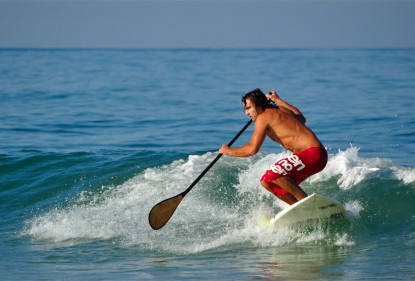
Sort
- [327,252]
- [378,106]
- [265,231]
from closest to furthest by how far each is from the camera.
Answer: [327,252] < [265,231] < [378,106]

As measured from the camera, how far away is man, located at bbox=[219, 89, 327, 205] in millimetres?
7637

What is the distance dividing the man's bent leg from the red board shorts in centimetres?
4

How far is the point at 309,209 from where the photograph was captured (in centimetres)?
792

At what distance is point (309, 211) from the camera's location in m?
7.95

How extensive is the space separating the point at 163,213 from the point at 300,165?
164 cm

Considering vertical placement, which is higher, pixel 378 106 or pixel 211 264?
pixel 378 106

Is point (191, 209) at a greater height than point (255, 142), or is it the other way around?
point (255, 142)

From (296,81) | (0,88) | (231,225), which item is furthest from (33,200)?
(296,81)

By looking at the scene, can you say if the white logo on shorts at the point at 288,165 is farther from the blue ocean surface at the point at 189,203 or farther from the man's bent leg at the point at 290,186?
the blue ocean surface at the point at 189,203

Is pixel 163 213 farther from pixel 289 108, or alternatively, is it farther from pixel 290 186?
pixel 289 108

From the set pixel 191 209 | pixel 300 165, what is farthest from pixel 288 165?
pixel 191 209

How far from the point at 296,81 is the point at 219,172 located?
24.4 metres

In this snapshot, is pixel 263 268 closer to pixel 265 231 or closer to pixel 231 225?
pixel 265 231

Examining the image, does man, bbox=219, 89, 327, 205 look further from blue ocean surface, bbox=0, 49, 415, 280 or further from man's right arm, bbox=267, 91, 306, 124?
blue ocean surface, bbox=0, 49, 415, 280
